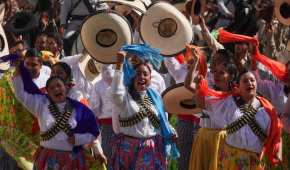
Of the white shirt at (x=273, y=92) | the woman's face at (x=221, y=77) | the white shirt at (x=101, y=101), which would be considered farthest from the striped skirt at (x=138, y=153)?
the white shirt at (x=101, y=101)

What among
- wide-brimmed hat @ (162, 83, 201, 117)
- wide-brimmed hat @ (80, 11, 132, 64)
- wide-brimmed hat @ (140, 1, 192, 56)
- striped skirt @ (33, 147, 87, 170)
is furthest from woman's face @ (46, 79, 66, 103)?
wide-brimmed hat @ (140, 1, 192, 56)

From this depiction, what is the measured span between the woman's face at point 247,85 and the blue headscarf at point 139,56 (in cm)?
95

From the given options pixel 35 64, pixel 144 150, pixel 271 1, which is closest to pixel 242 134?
pixel 144 150

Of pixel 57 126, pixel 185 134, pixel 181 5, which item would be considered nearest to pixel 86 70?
pixel 185 134

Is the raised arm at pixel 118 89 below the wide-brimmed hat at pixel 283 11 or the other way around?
below

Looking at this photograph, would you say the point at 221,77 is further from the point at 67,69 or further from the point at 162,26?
the point at 67,69

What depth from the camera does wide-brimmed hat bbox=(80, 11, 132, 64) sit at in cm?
970

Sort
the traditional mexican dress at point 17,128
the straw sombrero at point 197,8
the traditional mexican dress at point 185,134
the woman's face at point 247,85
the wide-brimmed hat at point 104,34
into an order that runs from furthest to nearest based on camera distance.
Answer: the straw sombrero at point 197,8 < the traditional mexican dress at point 185,134 < the wide-brimmed hat at point 104,34 < the traditional mexican dress at point 17,128 < the woman's face at point 247,85

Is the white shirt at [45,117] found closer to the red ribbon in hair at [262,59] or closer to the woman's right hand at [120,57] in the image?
the woman's right hand at [120,57]

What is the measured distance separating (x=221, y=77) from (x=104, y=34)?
1.32 metres

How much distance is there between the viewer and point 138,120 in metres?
8.84

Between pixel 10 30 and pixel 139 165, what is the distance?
3.18 m

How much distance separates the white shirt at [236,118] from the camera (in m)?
8.59

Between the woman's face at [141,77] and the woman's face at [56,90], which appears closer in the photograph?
the woman's face at [56,90]
